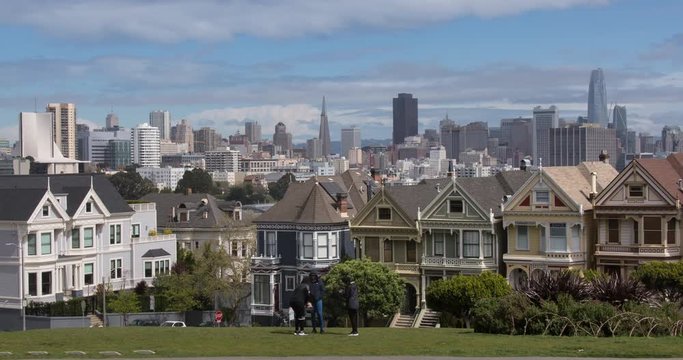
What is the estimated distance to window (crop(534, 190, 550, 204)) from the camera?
59.5 meters

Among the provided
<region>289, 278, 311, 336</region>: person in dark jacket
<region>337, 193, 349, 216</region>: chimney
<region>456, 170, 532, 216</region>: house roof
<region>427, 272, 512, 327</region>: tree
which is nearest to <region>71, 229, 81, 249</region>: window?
<region>337, 193, 349, 216</region>: chimney

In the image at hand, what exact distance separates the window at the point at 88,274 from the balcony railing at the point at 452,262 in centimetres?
2166

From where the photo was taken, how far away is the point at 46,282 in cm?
7175

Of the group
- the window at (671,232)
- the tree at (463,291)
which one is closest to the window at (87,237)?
the tree at (463,291)

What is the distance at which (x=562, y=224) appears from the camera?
59250mm

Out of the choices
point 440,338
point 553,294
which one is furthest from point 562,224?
point 440,338

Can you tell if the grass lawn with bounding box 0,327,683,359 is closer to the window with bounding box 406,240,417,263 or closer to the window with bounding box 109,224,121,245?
the window with bounding box 406,240,417,263

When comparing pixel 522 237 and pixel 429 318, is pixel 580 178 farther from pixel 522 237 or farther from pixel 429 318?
pixel 429 318

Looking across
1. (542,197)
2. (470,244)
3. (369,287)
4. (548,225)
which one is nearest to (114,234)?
(369,287)

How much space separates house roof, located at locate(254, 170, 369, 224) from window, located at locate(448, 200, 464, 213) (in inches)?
308

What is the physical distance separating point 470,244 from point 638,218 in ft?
27.1

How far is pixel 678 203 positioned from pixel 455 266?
10960mm

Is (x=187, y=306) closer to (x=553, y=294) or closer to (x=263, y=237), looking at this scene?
(x=263, y=237)

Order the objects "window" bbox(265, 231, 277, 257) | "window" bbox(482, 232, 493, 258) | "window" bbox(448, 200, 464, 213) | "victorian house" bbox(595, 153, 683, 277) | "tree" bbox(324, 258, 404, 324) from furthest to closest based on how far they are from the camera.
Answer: "window" bbox(265, 231, 277, 257) → "window" bbox(448, 200, 464, 213) → "window" bbox(482, 232, 493, 258) → "tree" bbox(324, 258, 404, 324) → "victorian house" bbox(595, 153, 683, 277)
